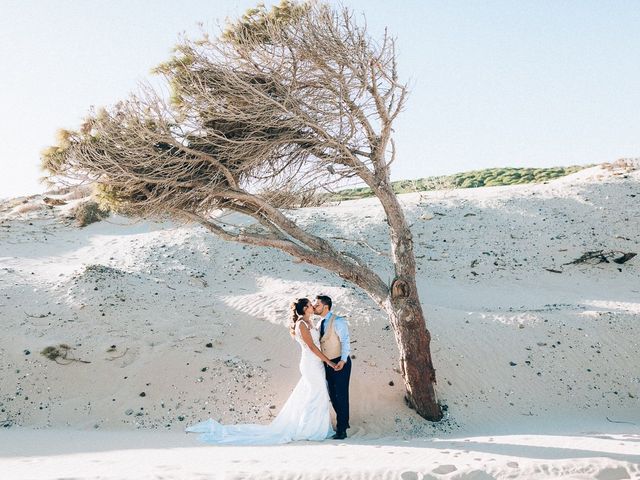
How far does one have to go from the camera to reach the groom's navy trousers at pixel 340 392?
25.3ft

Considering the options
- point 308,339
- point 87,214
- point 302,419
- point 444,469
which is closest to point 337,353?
point 308,339

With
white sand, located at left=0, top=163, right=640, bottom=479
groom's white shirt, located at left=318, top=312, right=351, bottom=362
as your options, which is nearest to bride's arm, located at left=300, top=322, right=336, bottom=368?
groom's white shirt, located at left=318, top=312, right=351, bottom=362

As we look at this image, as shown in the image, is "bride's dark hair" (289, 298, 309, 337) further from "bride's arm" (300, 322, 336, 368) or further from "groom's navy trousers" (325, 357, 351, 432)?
"groom's navy trousers" (325, 357, 351, 432)

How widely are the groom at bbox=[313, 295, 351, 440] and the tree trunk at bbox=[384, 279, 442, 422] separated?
1274 millimetres

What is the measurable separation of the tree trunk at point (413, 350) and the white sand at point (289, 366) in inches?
11.0

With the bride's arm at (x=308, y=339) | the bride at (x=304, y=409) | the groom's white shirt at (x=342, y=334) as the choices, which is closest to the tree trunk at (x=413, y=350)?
the groom's white shirt at (x=342, y=334)

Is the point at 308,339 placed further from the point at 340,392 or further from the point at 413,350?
the point at 413,350

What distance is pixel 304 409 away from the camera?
7.56 m

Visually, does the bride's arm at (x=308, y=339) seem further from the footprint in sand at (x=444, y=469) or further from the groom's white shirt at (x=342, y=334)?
the footprint in sand at (x=444, y=469)

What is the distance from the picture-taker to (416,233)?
68.1 ft

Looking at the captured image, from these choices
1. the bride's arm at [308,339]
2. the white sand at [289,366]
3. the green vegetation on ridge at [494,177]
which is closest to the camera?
the white sand at [289,366]

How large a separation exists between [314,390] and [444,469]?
296 cm

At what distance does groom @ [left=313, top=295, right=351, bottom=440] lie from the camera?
7676mm

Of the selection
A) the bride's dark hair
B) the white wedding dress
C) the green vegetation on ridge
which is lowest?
the white wedding dress
